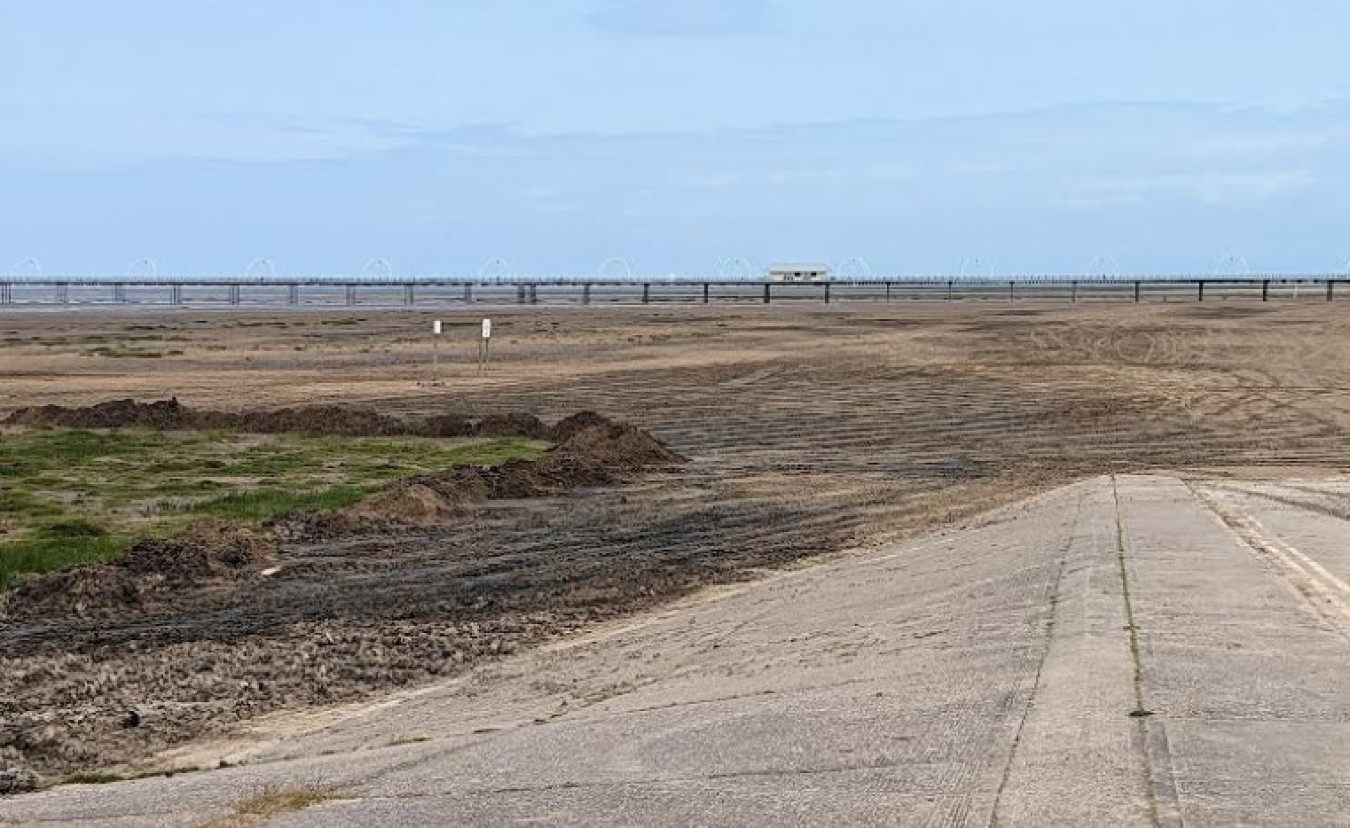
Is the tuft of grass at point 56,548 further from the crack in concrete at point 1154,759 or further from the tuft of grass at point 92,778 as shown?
the crack in concrete at point 1154,759

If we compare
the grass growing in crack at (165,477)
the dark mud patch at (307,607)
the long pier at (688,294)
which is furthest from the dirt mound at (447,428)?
the long pier at (688,294)

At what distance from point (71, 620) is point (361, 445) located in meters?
13.7

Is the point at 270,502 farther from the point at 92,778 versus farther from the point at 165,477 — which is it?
the point at 92,778

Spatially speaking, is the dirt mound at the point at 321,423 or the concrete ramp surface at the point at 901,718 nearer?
the concrete ramp surface at the point at 901,718

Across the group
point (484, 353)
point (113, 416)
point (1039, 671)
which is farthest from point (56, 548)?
point (484, 353)

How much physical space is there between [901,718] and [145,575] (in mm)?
9273

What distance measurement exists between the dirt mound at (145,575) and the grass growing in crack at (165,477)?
1.61 ft

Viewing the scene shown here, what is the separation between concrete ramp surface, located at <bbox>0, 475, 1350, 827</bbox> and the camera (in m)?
7.93

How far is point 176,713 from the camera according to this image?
11859mm

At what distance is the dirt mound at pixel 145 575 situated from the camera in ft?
50.9

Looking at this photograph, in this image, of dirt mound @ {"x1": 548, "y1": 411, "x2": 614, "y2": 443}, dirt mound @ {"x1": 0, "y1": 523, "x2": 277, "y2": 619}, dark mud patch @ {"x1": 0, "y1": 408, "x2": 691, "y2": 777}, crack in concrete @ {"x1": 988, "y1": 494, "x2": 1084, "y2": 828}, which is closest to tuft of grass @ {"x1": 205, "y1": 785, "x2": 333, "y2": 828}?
dark mud patch @ {"x1": 0, "y1": 408, "x2": 691, "y2": 777}

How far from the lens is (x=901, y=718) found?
9.53 metres

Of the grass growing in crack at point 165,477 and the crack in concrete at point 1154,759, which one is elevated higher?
the crack in concrete at point 1154,759

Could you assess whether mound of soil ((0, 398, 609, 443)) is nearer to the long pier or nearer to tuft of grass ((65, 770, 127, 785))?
tuft of grass ((65, 770, 127, 785))
